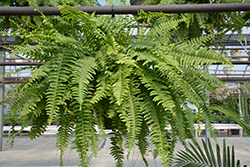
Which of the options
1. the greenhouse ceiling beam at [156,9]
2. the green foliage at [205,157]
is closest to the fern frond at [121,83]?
the greenhouse ceiling beam at [156,9]

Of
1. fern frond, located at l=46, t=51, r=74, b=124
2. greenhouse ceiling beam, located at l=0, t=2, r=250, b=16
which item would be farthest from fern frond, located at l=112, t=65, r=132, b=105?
greenhouse ceiling beam, located at l=0, t=2, r=250, b=16

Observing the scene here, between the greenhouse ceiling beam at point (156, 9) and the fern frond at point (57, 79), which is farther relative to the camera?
the greenhouse ceiling beam at point (156, 9)

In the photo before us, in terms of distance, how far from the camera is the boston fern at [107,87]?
26.7 inches

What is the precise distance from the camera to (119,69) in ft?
2.38

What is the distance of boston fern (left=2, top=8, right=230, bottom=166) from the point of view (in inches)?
26.7

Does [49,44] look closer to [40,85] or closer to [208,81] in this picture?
[40,85]

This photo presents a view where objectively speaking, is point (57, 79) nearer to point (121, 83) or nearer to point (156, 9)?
point (121, 83)

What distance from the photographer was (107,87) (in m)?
0.68

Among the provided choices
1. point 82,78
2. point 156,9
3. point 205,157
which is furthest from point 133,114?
point 205,157

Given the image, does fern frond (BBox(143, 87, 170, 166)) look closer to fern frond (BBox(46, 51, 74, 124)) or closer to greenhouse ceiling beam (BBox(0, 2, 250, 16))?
fern frond (BBox(46, 51, 74, 124))

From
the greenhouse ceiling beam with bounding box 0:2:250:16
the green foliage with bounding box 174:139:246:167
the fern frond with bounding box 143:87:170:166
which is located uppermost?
the greenhouse ceiling beam with bounding box 0:2:250:16

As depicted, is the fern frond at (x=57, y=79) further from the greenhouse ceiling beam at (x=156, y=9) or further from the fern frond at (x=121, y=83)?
the greenhouse ceiling beam at (x=156, y=9)

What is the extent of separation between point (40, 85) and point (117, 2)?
600 millimetres

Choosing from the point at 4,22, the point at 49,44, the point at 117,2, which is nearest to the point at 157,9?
the point at 117,2
